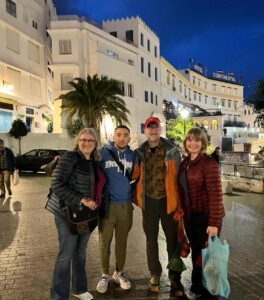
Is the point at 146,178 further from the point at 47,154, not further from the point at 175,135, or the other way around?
the point at 175,135

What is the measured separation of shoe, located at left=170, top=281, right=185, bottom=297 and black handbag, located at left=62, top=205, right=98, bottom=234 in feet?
4.47

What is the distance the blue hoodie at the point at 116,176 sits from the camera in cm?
394

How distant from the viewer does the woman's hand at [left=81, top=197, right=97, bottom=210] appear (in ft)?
11.2

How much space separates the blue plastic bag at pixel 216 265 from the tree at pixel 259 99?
29.8ft

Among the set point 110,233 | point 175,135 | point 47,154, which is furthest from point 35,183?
point 175,135

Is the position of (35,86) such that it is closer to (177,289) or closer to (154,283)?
(154,283)

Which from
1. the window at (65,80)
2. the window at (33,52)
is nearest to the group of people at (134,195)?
the window at (65,80)

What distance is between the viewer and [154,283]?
404 cm

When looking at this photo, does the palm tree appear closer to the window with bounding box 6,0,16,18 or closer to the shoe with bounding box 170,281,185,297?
the window with bounding box 6,0,16,18

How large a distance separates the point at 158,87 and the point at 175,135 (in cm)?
707

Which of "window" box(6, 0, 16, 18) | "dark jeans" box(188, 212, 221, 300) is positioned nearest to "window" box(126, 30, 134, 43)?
"window" box(6, 0, 16, 18)

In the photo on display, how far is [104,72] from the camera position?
1154 inches

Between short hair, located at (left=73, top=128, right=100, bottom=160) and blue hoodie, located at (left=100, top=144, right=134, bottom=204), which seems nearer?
short hair, located at (left=73, top=128, right=100, bottom=160)

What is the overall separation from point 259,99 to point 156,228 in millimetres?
9419
